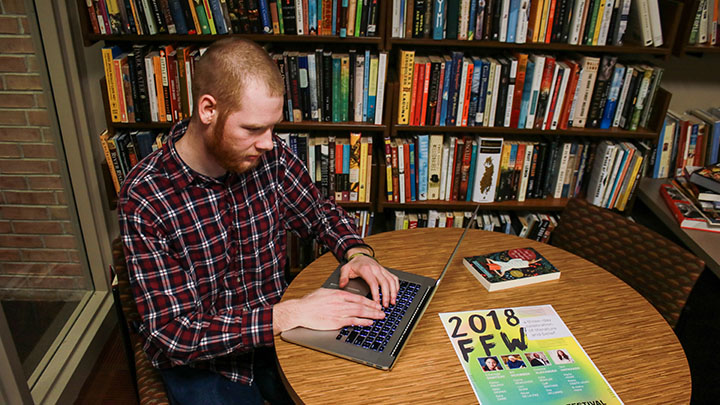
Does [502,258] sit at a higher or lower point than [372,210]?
higher

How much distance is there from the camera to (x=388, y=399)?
1.11m

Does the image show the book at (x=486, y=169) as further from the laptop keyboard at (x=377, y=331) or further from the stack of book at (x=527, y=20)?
the laptop keyboard at (x=377, y=331)

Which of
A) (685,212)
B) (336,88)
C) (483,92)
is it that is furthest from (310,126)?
(685,212)

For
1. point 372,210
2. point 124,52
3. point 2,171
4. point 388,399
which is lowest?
point 372,210

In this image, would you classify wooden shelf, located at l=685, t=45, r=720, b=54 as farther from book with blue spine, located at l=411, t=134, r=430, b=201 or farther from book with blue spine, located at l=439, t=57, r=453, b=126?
book with blue spine, located at l=411, t=134, r=430, b=201

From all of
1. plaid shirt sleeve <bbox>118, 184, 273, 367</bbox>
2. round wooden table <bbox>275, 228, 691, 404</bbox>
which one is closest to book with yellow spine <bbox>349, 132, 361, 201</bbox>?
round wooden table <bbox>275, 228, 691, 404</bbox>

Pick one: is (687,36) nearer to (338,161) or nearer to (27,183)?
(338,161)

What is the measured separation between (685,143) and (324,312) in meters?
2.02

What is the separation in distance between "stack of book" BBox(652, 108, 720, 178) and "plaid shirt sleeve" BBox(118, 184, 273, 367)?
2.04 metres

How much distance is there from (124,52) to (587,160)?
2126 millimetres

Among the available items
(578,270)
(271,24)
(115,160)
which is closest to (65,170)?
(115,160)

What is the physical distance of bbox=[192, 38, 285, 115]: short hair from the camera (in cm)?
122

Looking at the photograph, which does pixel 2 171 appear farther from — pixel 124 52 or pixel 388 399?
pixel 388 399

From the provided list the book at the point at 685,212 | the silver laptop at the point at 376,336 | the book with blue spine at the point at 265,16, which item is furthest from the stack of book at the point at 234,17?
the book at the point at 685,212
